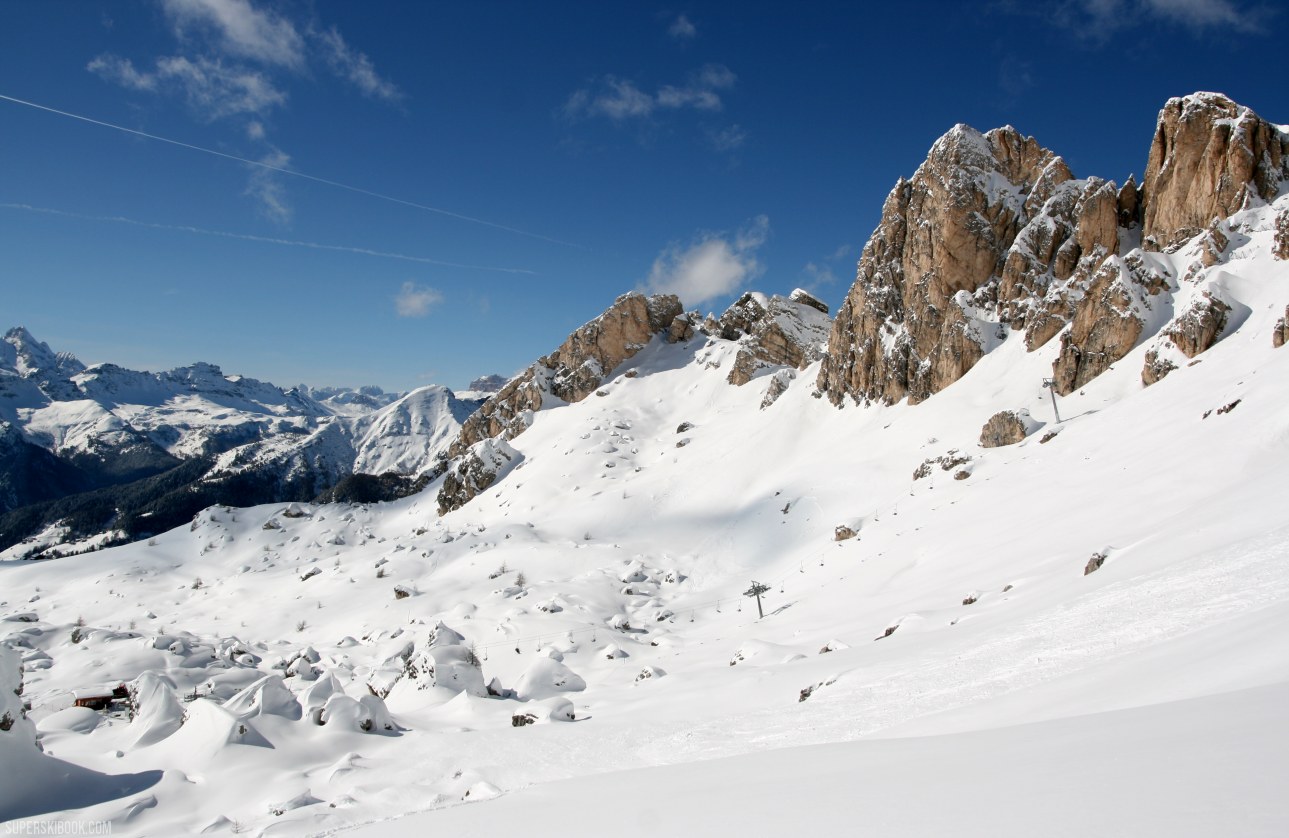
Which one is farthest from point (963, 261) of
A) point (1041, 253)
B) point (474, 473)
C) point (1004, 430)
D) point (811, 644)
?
point (474, 473)

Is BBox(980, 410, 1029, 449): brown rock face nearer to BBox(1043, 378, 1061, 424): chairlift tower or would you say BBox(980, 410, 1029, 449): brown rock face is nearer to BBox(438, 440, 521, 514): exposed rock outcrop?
BBox(1043, 378, 1061, 424): chairlift tower

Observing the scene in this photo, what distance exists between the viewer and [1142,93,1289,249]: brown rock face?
1351 inches

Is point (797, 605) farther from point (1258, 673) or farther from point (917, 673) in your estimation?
point (1258, 673)

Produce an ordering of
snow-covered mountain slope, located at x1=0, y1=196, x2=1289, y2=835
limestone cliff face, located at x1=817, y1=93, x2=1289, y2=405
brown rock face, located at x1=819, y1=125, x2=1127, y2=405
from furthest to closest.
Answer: brown rock face, located at x1=819, y1=125, x2=1127, y2=405, limestone cliff face, located at x1=817, y1=93, x2=1289, y2=405, snow-covered mountain slope, located at x1=0, y1=196, x2=1289, y2=835

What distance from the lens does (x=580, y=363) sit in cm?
8656

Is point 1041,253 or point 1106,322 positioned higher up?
point 1041,253

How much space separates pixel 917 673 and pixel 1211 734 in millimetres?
6692

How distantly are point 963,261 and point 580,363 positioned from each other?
51.6 metres

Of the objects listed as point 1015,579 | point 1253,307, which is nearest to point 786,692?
point 1015,579

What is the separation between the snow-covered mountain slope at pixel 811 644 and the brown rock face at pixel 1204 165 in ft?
6.94

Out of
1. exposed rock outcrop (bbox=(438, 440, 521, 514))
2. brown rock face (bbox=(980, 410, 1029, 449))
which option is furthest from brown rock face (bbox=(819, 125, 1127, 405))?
exposed rock outcrop (bbox=(438, 440, 521, 514))

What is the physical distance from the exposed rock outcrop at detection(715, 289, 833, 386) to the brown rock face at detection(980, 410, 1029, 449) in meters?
40.7

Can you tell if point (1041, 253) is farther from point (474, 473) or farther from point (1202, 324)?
point (474, 473)

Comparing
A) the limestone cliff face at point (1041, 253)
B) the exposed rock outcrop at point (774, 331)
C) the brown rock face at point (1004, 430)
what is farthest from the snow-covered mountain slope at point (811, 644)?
the exposed rock outcrop at point (774, 331)
